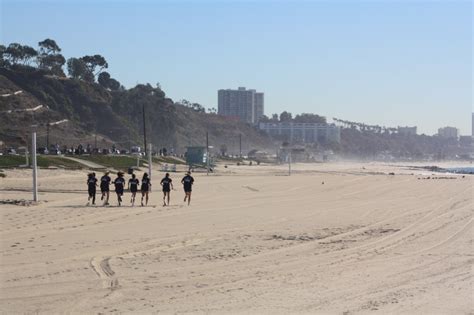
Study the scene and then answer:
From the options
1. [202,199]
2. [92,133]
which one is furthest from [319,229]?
[92,133]

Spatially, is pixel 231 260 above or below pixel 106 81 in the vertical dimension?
below

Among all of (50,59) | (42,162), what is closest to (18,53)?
(50,59)

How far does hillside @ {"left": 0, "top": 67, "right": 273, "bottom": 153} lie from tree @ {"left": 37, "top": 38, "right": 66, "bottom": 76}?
612 centimetres

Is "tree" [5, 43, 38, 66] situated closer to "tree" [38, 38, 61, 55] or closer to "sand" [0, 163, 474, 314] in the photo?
"tree" [38, 38, 61, 55]

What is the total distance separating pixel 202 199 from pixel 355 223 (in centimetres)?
958

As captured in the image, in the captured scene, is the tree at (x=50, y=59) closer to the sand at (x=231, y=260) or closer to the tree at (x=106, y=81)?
the tree at (x=106, y=81)

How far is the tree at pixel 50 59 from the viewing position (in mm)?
133125

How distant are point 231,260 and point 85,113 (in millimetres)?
110936

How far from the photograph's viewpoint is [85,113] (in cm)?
11919

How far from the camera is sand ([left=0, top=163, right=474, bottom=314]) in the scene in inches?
343

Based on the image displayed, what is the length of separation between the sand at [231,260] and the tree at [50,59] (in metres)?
116

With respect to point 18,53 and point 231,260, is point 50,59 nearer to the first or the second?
point 18,53

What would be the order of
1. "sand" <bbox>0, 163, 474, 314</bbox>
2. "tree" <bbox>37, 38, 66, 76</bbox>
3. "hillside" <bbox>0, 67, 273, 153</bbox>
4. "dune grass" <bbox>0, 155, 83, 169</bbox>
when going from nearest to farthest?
"sand" <bbox>0, 163, 474, 314</bbox> < "dune grass" <bbox>0, 155, 83, 169</bbox> < "hillside" <bbox>0, 67, 273, 153</bbox> < "tree" <bbox>37, 38, 66, 76</bbox>

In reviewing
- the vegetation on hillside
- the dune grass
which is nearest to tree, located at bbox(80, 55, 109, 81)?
the vegetation on hillside
